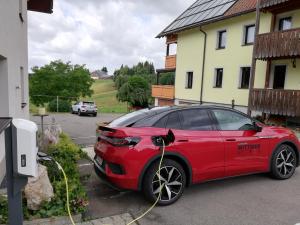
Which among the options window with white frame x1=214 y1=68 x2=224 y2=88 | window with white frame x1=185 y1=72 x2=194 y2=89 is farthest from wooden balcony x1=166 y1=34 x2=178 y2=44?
window with white frame x1=214 y1=68 x2=224 y2=88

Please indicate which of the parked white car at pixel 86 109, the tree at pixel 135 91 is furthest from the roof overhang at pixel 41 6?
the tree at pixel 135 91

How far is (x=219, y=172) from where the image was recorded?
15.4 ft

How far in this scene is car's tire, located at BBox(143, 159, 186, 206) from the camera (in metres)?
4.12

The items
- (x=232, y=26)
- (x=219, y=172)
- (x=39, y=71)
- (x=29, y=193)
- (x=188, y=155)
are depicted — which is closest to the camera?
(x=29, y=193)

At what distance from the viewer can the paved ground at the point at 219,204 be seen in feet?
12.5

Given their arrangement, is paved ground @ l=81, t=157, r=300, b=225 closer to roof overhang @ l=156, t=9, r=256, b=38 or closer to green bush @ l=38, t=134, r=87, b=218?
green bush @ l=38, t=134, r=87, b=218

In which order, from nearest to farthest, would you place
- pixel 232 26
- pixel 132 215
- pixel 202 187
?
pixel 132 215 → pixel 202 187 → pixel 232 26

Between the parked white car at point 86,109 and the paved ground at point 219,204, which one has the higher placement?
the paved ground at point 219,204

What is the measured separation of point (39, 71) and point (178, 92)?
1896 cm

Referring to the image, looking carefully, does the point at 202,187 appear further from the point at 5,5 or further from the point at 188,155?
the point at 5,5

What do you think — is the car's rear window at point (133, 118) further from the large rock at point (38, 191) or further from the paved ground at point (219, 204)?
the large rock at point (38, 191)

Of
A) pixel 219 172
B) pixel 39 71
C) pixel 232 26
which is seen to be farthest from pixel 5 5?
pixel 39 71

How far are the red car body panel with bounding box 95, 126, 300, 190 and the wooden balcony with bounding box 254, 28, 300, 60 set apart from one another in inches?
348

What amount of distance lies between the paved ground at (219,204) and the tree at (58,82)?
30.8 metres
